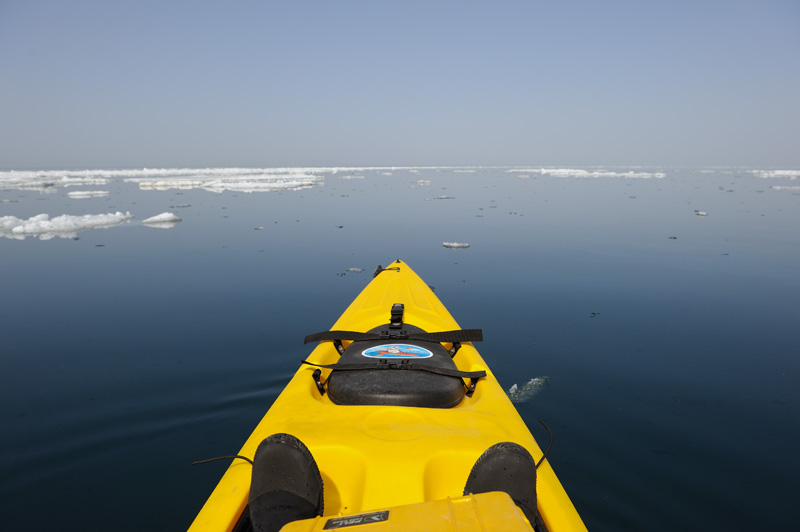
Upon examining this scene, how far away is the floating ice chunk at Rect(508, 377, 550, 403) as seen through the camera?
10.8 feet

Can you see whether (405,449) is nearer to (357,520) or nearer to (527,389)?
(357,520)

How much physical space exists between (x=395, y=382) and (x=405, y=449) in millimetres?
446

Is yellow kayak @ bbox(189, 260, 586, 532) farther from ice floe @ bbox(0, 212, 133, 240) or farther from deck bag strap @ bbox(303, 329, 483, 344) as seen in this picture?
ice floe @ bbox(0, 212, 133, 240)

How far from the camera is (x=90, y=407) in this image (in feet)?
10.3

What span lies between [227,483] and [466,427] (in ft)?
3.31

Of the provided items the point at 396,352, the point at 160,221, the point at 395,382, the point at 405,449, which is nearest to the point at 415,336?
the point at 396,352

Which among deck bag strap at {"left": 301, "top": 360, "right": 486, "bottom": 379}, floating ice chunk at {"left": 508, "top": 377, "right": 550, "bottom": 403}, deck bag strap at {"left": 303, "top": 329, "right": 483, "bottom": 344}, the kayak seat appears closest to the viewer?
the kayak seat

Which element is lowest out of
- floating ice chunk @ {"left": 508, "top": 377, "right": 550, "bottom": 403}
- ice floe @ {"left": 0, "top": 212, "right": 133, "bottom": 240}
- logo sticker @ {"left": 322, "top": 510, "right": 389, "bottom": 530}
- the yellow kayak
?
floating ice chunk @ {"left": 508, "top": 377, "right": 550, "bottom": 403}

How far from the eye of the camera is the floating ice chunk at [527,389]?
3.30 metres

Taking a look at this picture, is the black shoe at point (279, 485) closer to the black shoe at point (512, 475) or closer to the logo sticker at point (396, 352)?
the black shoe at point (512, 475)

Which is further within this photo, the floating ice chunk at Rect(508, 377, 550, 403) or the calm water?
the floating ice chunk at Rect(508, 377, 550, 403)

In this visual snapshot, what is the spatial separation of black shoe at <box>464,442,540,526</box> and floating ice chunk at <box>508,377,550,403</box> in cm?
188

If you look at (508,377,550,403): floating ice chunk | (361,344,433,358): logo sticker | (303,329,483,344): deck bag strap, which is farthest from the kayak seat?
(508,377,550,403): floating ice chunk

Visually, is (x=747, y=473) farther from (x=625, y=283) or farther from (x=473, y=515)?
(x=625, y=283)
